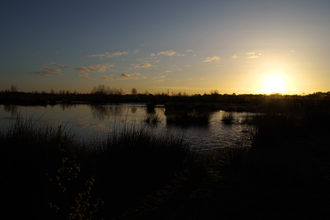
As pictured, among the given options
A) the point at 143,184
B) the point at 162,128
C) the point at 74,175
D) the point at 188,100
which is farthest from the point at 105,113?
the point at 188,100

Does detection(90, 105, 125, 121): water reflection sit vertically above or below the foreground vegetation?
above

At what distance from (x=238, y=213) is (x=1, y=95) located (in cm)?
4229

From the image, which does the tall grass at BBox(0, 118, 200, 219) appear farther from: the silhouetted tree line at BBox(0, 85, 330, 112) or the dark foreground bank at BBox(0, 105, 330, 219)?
the silhouetted tree line at BBox(0, 85, 330, 112)

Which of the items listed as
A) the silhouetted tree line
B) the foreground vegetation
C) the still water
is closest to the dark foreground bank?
the foreground vegetation

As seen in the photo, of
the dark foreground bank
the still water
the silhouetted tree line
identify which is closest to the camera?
the dark foreground bank

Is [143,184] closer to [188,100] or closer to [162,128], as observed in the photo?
[162,128]

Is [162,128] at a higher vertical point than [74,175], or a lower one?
lower

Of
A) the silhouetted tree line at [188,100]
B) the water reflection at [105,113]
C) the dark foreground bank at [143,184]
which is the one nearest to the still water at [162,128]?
the water reflection at [105,113]

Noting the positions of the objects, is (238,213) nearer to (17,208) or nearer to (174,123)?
(17,208)

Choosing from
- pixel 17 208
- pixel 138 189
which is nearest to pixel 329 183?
pixel 138 189

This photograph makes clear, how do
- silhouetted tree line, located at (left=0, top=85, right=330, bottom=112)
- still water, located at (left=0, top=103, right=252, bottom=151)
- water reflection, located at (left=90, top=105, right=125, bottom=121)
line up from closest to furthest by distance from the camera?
still water, located at (left=0, top=103, right=252, bottom=151) < water reflection, located at (left=90, top=105, right=125, bottom=121) < silhouetted tree line, located at (left=0, top=85, right=330, bottom=112)

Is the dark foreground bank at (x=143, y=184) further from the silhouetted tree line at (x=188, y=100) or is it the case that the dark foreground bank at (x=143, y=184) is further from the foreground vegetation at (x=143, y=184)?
the silhouetted tree line at (x=188, y=100)

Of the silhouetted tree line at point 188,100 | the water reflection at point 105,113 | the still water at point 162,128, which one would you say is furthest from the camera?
the silhouetted tree line at point 188,100

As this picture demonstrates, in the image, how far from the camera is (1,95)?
3434 cm
